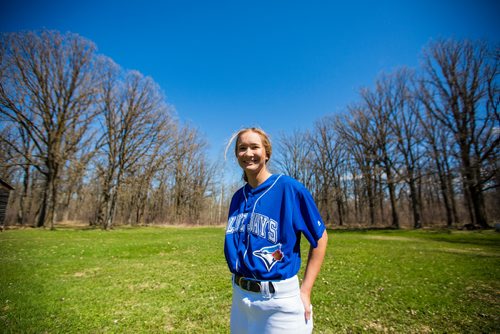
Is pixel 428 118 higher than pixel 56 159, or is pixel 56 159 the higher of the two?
pixel 428 118

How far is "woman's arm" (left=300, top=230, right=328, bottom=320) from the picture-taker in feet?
5.24

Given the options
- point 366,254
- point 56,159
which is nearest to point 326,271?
point 366,254

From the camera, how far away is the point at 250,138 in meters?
1.97

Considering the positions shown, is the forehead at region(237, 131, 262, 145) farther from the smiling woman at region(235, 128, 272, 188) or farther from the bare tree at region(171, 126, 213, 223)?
the bare tree at region(171, 126, 213, 223)

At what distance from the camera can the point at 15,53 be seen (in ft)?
81.9

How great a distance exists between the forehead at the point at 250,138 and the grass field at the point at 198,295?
171 inches

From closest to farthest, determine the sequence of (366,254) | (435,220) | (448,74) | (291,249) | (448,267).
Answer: (291,249) < (448,267) < (366,254) < (448,74) < (435,220)

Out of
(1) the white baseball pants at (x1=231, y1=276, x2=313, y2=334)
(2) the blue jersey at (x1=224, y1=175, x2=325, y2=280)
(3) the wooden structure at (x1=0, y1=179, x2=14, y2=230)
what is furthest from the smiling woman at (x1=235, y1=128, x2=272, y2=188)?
(3) the wooden structure at (x1=0, y1=179, x2=14, y2=230)

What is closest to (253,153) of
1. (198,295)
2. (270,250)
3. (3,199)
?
(270,250)

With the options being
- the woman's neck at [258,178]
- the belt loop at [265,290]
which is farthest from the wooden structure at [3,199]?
the belt loop at [265,290]

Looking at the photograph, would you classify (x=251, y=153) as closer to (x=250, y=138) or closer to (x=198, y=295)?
(x=250, y=138)

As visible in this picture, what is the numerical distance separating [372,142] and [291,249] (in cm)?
3907

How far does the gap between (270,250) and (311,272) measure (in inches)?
14.2

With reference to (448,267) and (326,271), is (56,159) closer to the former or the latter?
(326,271)
